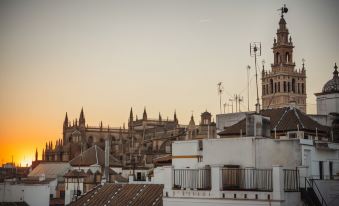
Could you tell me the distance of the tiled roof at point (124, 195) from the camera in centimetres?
3581

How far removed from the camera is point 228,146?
26.6 metres

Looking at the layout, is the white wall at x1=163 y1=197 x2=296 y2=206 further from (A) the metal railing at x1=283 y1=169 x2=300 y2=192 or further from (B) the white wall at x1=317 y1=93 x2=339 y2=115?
(B) the white wall at x1=317 y1=93 x2=339 y2=115

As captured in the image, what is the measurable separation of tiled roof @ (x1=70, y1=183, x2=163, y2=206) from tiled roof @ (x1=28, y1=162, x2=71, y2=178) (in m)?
66.2

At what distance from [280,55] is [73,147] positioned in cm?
5148

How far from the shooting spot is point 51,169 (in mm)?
108250

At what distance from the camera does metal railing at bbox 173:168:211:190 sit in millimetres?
25297

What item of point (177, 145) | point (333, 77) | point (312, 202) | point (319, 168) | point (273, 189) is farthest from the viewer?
point (333, 77)

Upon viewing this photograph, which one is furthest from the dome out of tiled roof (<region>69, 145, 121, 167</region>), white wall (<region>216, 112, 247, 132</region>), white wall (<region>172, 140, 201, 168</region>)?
tiled roof (<region>69, 145, 121, 167</region>)

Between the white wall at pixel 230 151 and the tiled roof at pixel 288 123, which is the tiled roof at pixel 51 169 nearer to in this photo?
the tiled roof at pixel 288 123

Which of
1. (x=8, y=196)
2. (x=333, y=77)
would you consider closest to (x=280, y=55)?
(x=333, y=77)

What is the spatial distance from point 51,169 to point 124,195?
2912 inches

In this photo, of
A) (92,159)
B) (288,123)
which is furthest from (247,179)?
(92,159)

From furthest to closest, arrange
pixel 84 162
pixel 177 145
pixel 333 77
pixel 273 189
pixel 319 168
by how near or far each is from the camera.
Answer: pixel 84 162
pixel 333 77
pixel 177 145
pixel 319 168
pixel 273 189

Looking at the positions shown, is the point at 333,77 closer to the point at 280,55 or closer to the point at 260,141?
the point at 260,141
